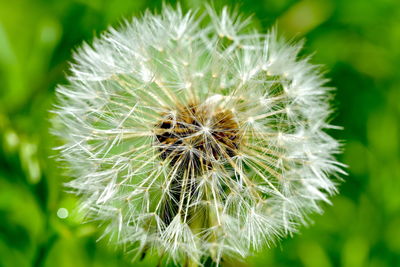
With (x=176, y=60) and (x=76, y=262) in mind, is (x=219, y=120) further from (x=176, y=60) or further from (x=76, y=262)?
(x=76, y=262)

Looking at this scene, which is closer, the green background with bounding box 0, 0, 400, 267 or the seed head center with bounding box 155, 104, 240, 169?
the seed head center with bounding box 155, 104, 240, 169

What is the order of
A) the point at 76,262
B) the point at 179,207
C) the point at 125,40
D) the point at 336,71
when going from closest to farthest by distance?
the point at 179,207, the point at 125,40, the point at 76,262, the point at 336,71

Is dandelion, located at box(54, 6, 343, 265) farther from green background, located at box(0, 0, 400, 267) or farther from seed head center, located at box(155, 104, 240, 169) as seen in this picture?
green background, located at box(0, 0, 400, 267)

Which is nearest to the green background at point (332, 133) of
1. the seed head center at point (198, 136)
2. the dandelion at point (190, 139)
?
the dandelion at point (190, 139)

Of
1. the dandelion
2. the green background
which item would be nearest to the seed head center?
the dandelion

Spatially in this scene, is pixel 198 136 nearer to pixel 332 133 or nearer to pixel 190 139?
pixel 190 139

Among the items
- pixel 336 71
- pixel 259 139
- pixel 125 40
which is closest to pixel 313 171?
pixel 259 139
